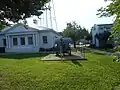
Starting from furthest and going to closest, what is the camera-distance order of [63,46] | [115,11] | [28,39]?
[28,39] → [63,46] → [115,11]

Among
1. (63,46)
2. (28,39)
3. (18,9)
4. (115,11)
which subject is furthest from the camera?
(28,39)

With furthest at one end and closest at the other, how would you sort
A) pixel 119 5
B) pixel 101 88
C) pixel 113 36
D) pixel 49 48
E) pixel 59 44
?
pixel 49 48 → pixel 59 44 → pixel 101 88 → pixel 113 36 → pixel 119 5

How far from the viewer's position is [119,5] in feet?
22.4

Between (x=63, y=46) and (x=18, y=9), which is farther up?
(x=18, y=9)

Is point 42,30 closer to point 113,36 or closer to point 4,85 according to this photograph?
point 4,85

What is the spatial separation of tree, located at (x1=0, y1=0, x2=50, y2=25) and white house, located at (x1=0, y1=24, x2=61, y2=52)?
36246mm

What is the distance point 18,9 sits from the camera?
33.6 ft

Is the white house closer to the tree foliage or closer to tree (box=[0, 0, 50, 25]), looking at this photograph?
tree (box=[0, 0, 50, 25])

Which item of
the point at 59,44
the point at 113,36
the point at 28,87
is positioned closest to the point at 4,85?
the point at 28,87

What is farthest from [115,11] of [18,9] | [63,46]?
[63,46]

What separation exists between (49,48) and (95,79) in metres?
34.1

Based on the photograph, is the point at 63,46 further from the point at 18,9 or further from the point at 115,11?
the point at 115,11

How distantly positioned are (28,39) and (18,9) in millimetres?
38694

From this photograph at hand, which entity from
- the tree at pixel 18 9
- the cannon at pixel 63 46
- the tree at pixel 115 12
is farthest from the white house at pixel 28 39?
the tree at pixel 115 12
